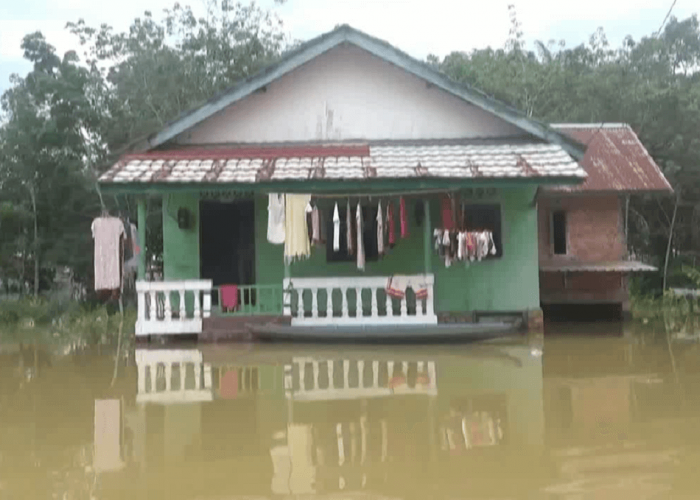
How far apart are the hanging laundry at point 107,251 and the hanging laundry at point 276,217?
2.44m

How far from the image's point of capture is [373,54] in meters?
12.0

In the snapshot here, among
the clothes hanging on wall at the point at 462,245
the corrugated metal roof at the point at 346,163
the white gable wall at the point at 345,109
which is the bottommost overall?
the clothes hanging on wall at the point at 462,245

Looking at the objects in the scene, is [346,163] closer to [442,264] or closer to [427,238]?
[427,238]

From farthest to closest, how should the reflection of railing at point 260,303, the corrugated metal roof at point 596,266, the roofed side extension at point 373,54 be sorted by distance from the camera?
the corrugated metal roof at point 596,266 < the roofed side extension at point 373,54 < the reflection of railing at point 260,303

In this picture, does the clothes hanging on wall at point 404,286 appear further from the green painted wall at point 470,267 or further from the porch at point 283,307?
the green painted wall at point 470,267

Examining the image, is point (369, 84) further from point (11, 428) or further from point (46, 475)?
point (46, 475)

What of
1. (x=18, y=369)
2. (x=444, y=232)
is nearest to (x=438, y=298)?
(x=444, y=232)

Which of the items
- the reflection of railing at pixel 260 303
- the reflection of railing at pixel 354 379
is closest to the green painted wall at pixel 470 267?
the reflection of railing at pixel 260 303

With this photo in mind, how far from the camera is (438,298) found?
38.5 feet

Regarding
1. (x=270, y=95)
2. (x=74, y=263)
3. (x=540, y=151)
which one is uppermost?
(x=270, y=95)

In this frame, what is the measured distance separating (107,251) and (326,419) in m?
6.46

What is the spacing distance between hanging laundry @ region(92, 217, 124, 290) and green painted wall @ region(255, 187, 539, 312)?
2.22m

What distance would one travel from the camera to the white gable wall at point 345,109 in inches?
492

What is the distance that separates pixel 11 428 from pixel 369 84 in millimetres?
8529
